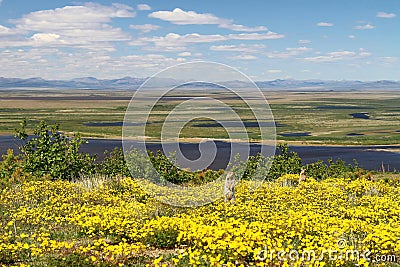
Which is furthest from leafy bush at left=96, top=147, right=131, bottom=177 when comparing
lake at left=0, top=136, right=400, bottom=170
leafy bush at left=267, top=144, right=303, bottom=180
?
lake at left=0, top=136, right=400, bottom=170

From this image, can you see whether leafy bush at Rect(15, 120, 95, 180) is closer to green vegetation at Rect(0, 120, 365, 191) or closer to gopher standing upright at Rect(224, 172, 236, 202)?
green vegetation at Rect(0, 120, 365, 191)

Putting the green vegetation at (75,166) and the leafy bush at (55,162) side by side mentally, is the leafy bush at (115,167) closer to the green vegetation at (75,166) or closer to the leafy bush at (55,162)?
the green vegetation at (75,166)

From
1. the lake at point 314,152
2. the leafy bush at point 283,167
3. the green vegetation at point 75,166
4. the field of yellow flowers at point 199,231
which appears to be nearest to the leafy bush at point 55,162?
the green vegetation at point 75,166

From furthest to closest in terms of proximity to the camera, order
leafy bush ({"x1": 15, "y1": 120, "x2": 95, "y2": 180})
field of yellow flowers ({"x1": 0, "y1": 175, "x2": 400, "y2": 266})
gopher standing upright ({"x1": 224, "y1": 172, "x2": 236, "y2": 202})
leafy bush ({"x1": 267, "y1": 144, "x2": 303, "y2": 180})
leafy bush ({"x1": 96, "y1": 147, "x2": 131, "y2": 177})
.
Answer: leafy bush ({"x1": 267, "y1": 144, "x2": 303, "y2": 180}) → leafy bush ({"x1": 96, "y1": 147, "x2": 131, "y2": 177}) → leafy bush ({"x1": 15, "y1": 120, "x2": 95, "y2": 180}) → gopher standing upright ({"x1": 224, "y1": 172, "x2": 236, "y2": 202}) → field of yellow flowers ({"x1": 0, "y1": 175, "x2": 400, "y2": 266})

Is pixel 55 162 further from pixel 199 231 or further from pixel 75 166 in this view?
pixel 199 231

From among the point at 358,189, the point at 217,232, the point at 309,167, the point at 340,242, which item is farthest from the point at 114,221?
the point at 309,167

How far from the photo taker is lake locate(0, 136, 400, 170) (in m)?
52.2

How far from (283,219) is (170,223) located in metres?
2.79

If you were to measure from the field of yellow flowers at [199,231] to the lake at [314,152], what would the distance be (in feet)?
100

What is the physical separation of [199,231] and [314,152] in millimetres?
51459

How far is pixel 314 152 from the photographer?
60156mm

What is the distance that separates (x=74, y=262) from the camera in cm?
1007

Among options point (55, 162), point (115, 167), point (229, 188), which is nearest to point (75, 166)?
point (55, 162)

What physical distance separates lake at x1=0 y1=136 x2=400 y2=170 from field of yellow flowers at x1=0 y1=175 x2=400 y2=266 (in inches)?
1202
